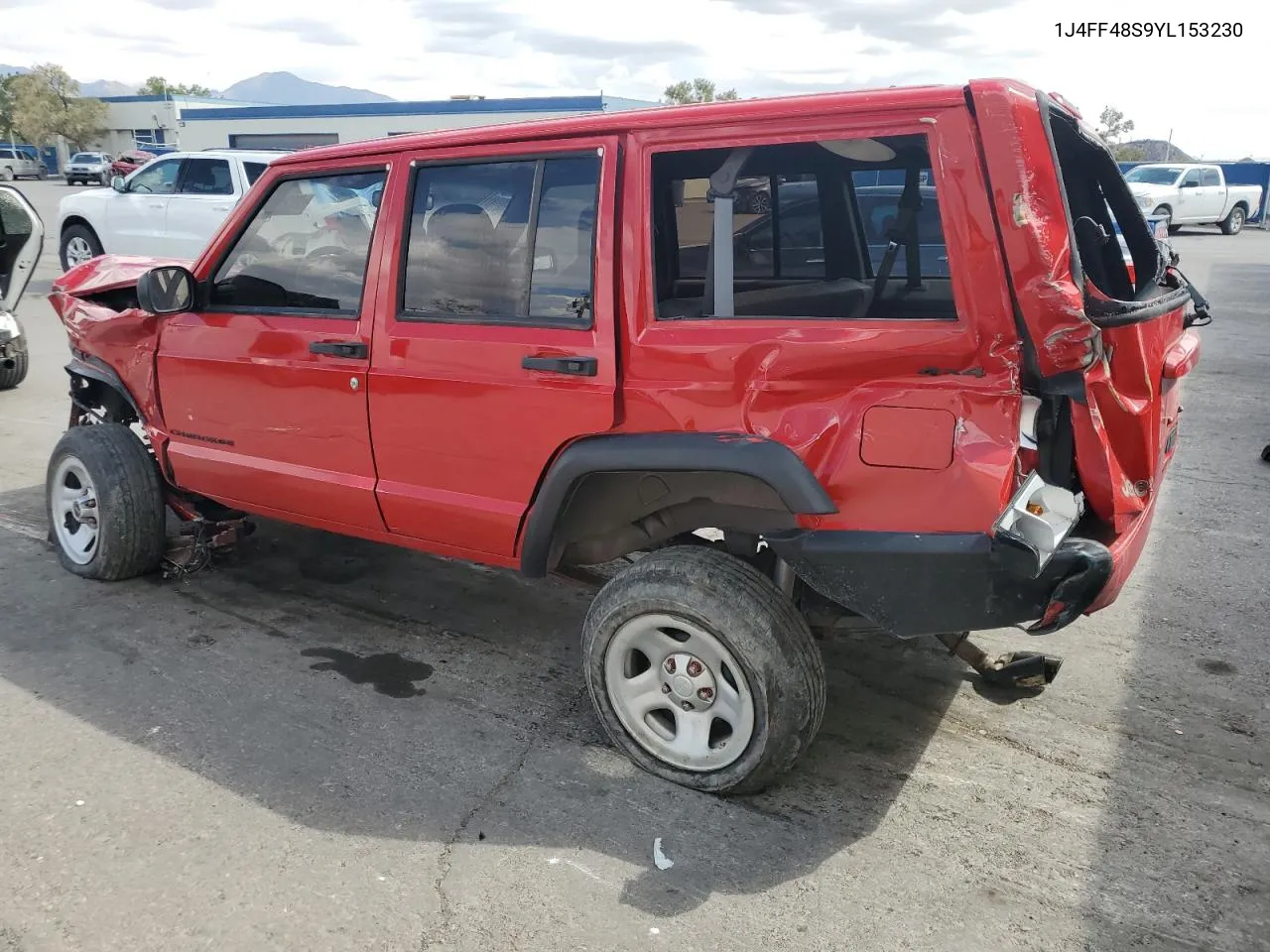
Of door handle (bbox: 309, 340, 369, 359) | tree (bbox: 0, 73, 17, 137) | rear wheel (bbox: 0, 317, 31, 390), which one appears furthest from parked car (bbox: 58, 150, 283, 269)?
tree (bbox: 0, 73, 17, 137)

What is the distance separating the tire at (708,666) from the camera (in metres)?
2.79

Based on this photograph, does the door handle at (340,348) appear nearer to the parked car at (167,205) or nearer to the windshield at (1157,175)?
the parked car at (167,205)

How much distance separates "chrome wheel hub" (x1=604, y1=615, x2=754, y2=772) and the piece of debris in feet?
1.02

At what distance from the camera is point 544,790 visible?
2998 millimetres

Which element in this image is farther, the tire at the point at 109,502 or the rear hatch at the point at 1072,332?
the tire at the point at 109,502

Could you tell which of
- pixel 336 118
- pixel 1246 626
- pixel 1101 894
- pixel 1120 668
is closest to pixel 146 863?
pixel 1101 894

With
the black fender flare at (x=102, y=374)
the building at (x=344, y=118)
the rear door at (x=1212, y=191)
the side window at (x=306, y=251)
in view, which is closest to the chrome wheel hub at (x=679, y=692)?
the side window at (x=306, y=251)

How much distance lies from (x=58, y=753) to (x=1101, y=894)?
3.13 meters

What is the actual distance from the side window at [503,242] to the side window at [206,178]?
370 inches

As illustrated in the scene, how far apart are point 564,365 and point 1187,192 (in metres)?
28.3

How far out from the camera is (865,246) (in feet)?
11.9

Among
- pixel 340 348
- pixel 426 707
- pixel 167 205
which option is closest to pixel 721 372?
pixel 340 348

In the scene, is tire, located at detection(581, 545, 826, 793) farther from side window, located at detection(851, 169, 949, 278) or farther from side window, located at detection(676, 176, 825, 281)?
side window, located at detection(851, 169, 949, 278)

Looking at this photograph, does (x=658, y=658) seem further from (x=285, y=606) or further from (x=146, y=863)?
(x=285, y=606)
